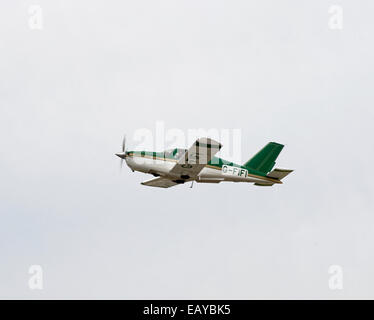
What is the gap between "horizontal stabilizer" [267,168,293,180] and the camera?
183 ft

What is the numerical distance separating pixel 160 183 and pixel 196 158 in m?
6.04

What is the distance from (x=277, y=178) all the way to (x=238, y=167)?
272cm

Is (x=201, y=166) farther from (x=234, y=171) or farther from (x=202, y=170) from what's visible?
(x=234, y=171)

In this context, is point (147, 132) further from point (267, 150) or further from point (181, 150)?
point (267, 150)

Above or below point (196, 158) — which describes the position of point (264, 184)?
below

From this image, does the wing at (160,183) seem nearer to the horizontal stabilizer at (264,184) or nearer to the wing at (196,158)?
the wing at (196,158)

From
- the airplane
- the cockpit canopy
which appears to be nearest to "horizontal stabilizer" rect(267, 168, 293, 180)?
the airplane

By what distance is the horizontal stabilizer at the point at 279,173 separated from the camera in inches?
2202

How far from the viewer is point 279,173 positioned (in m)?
56.1

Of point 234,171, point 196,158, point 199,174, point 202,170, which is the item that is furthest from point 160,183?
point 196,158

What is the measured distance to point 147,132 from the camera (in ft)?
172

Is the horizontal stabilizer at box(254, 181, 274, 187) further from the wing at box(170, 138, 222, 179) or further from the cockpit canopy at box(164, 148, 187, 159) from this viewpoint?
the cockpit canopy at box(164, 148, 187, 159)
